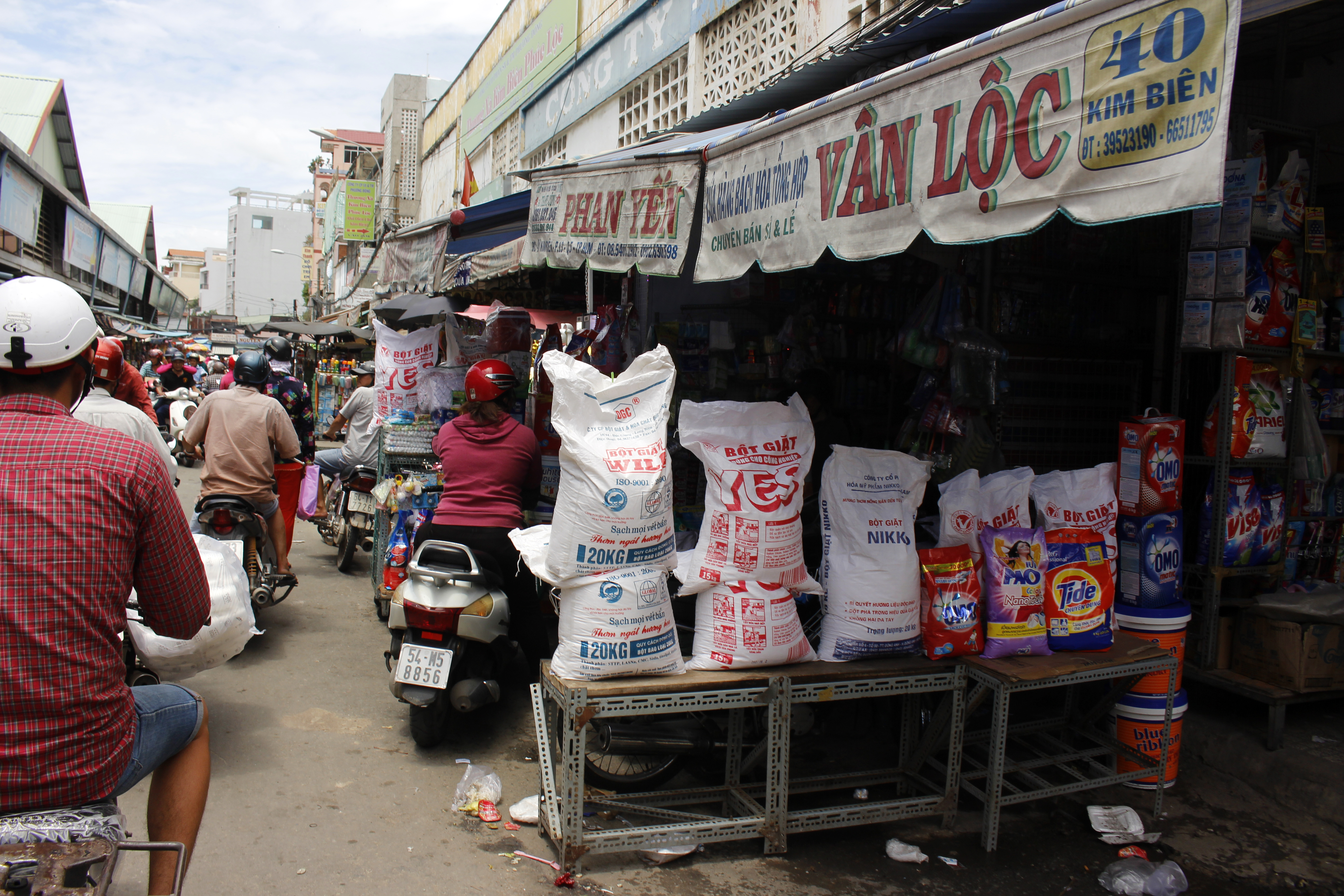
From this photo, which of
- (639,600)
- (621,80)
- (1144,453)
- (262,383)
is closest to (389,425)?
(262,383)

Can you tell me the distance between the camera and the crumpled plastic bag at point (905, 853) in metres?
3.45

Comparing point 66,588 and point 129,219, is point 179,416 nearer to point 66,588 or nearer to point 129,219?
point 66,588

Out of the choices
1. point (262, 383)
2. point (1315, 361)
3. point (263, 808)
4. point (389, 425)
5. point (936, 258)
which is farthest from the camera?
point (389, 425)

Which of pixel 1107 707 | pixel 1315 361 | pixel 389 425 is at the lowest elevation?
pixel 1107 707

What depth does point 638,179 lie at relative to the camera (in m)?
4.33

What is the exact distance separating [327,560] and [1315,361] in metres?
8.00

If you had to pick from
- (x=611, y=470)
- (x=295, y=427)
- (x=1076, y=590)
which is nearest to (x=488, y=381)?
(x=611, y=470)

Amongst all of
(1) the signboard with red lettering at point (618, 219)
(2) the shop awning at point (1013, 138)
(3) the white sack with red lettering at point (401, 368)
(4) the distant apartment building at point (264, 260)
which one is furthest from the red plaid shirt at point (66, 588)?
(4) the distant apartment building at point (264, 260)

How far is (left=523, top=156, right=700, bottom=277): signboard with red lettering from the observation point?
13.4 ft

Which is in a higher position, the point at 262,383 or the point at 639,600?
the point at 262,383

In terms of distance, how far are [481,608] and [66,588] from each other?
2.39 meters

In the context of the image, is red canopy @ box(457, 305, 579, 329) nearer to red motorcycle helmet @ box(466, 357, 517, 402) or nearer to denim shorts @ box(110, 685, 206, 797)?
red motorcycle helmet @ box(466, 357, 517, 402)

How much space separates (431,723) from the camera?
422 cm

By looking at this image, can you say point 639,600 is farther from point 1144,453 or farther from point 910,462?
point 1144,453
